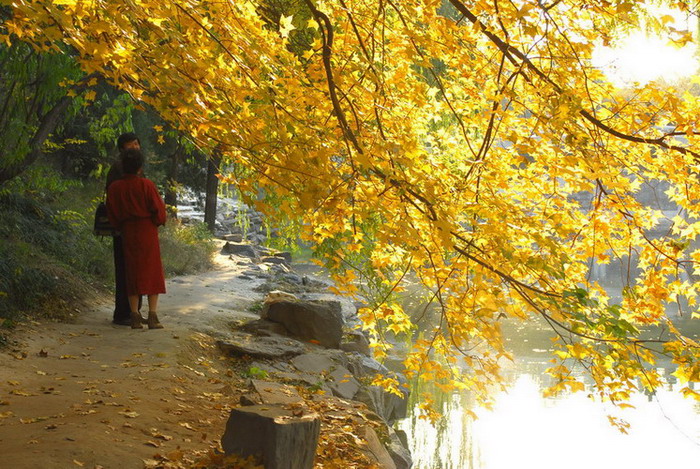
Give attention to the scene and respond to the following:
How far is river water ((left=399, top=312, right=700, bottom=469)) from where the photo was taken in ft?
31.4

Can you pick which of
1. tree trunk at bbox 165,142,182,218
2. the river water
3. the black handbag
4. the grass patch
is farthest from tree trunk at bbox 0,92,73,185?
tree trunk at bbox 165,142,182,218

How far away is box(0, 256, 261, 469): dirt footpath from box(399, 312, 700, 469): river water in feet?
11.4

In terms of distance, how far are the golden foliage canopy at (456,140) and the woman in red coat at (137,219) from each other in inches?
85.0

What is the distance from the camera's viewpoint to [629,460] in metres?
10.1

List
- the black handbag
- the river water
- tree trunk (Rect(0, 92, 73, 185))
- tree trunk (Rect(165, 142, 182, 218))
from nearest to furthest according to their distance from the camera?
the black handbag
tree trunk (Rect(0, 92, 73, 185))
the river water
tree trunk (Rect(165, 142, 182, 218))

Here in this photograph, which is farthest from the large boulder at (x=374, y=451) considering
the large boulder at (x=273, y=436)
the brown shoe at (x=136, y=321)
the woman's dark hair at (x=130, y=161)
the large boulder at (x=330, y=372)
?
the woman's dark hair at (x=130, y=161)

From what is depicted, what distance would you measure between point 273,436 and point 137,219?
3.85 meters

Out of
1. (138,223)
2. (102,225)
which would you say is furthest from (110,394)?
(102,225)

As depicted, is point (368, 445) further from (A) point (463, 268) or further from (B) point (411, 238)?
(B) point (411, 238)

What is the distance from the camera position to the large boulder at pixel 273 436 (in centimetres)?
359

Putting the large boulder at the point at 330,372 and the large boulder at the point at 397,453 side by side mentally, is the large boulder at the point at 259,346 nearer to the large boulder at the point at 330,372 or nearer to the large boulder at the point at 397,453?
the large boulder at the point at 330,372

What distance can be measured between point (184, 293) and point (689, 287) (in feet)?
24.6

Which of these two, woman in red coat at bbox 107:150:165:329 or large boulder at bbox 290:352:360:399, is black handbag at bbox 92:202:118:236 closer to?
woman in red coat at bbox 107:150:165:329

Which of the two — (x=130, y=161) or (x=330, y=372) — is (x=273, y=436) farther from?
(x=130, y=161)
